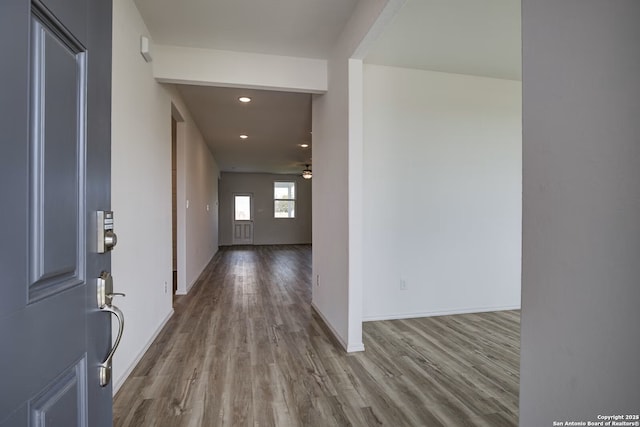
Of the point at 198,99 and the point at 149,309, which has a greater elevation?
the point at 198,99

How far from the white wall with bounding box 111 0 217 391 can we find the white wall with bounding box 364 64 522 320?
202 centimetres

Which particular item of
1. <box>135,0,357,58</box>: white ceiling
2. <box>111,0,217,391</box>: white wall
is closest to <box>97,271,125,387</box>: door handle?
<box>111,0,217,391</box>: white wall

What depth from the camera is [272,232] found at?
37.3 feet

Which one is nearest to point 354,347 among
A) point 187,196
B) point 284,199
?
point 187,196

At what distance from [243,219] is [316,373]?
30.9ft

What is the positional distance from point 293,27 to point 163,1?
95 cm

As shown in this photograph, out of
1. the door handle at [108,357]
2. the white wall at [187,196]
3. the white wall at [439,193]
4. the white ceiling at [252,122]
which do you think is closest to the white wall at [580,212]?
the door handle at [108,357]

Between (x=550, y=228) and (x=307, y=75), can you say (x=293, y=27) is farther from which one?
(x=550, y=228)

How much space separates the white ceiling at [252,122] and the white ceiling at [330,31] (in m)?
0.04

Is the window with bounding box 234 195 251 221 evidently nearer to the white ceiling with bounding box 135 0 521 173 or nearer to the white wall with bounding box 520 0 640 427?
the white ceiling with bounding box 135 0 521 173

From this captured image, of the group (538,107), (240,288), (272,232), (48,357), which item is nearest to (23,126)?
(48,357)

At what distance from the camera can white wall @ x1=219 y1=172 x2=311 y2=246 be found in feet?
35.8

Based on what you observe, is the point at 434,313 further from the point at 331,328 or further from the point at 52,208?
the point at 52,208

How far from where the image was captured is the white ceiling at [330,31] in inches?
88.0
